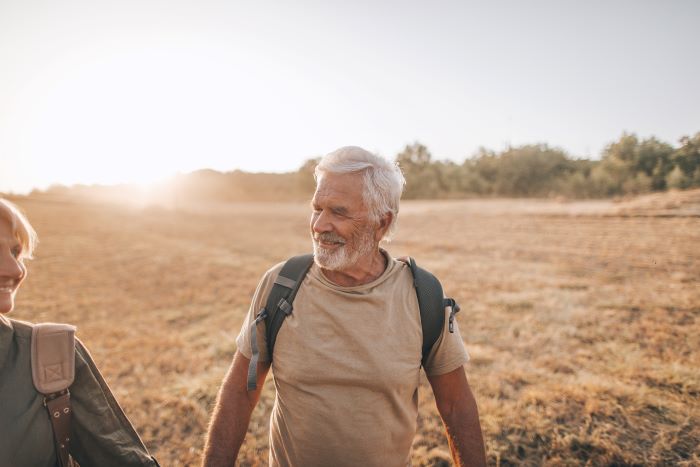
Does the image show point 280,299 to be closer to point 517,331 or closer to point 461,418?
point 461,418

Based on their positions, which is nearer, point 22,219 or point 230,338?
point 22,219

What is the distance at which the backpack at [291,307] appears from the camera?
204cm

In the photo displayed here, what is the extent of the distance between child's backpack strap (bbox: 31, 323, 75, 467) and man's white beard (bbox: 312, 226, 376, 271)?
1380 millimetres

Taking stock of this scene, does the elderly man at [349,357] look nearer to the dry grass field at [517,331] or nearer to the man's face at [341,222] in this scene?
the man's face at [341,222]

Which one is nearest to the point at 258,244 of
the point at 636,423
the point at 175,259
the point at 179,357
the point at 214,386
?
the point at 175,259

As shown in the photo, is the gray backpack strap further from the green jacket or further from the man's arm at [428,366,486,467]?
the man's arm at [428,366,486,467]

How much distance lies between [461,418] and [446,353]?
0.44 metres

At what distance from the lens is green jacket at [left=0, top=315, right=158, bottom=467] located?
158cm

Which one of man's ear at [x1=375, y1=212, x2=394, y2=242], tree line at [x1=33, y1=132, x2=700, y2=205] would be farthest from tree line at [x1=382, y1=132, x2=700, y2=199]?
man's ear at [x1=375, y1=212, x2=394, y2=242]

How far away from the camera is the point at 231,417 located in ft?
6.97

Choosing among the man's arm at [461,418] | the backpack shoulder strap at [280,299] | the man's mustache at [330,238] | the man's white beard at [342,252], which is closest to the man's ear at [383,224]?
the man's white beard at [342,252]

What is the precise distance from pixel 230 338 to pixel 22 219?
5082mm

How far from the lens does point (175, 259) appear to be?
15078mm

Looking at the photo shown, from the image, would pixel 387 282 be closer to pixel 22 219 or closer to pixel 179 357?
pixel 22 219
